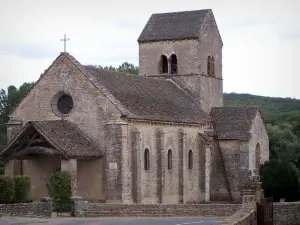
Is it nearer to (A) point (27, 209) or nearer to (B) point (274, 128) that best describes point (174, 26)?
(B) point (274, 128)

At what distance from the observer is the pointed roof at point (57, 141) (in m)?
48.6

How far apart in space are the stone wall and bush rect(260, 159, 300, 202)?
1573 centimetres

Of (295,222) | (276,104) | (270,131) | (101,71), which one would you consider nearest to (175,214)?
(295,222)

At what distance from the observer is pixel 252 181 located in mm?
38281

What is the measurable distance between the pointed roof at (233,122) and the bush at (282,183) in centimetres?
909

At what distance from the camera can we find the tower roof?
6372 centimetres

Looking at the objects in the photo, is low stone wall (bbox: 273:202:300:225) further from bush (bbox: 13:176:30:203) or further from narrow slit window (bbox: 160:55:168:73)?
narrow slit window (bbox: 160:55:168:73)

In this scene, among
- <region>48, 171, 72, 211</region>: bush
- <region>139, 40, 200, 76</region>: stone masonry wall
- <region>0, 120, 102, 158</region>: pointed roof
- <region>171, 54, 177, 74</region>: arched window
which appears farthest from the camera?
<region>171, 54, 177, 74</region>: arched window

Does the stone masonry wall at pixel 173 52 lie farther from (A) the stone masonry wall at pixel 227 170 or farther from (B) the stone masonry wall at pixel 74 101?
(B) the stone masonry wall at pixel 74 101

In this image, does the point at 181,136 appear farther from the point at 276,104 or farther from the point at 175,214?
the point at 276,104

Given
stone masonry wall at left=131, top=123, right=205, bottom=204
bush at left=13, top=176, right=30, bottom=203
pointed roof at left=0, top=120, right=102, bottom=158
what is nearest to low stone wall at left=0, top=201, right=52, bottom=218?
bush at left=13, top=176, right=30, bottom=203

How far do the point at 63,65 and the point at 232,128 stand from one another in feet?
50.2

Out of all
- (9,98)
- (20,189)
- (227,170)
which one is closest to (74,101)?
(20,189)

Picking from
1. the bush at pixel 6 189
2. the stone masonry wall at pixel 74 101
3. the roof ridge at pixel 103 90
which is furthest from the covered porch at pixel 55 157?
the bush at pixel 6 189
